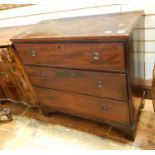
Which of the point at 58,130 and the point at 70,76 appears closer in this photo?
the point at 70,76

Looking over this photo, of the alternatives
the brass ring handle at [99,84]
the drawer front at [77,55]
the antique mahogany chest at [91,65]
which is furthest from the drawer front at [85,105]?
the drawer front at [77,55]

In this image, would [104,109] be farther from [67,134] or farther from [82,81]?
[67,134]

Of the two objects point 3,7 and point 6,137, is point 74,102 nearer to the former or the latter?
point 6,137

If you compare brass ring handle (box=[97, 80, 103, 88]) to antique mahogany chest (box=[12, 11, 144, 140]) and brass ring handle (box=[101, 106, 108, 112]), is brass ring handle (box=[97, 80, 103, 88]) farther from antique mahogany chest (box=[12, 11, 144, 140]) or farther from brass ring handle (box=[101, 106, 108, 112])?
brass ring handle (box=[101, 106, 108, 112])

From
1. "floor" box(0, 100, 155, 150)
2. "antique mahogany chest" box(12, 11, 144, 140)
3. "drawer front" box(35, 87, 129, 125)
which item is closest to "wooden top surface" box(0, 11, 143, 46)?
"antique mahogany chest" box(12, 11, 144, 140)

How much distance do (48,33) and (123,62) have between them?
578 mm

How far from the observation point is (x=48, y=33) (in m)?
1.36

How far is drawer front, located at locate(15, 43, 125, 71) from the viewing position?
112 cm

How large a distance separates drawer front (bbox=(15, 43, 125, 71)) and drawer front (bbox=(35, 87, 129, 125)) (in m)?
0.28

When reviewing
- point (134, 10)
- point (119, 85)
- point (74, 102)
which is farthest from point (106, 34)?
point (74, 102)

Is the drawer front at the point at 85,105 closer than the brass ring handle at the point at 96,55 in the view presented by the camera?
No

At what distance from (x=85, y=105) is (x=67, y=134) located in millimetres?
337

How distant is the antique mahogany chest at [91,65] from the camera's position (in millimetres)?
1131

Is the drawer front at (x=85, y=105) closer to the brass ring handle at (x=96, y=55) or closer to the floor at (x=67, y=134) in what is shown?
the floor at (x=67, y=134)
